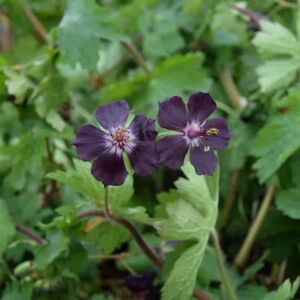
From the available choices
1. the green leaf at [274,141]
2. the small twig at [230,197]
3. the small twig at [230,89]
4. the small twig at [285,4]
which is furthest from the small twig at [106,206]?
the small twig at [285,4]

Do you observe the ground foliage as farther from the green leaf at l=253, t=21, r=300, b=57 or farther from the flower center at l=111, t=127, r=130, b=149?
the flower center at l=111, t=127, r=130, b=149

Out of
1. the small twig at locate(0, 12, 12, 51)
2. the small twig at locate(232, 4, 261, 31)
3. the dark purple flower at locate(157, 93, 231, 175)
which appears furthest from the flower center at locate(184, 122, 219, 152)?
the small twig at locate(0, 12, 12, 51)

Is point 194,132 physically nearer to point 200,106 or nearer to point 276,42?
point 200,106

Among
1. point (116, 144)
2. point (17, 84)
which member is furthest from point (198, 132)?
point (17, 84)

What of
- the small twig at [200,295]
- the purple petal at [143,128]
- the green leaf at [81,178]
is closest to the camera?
the purple petal at [143,128]

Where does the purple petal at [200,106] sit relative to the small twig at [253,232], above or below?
above

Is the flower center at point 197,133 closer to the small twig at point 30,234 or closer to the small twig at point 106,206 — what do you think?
the small twig at point 106,206

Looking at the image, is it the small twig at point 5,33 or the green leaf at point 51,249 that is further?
the small twig at point 5,33
